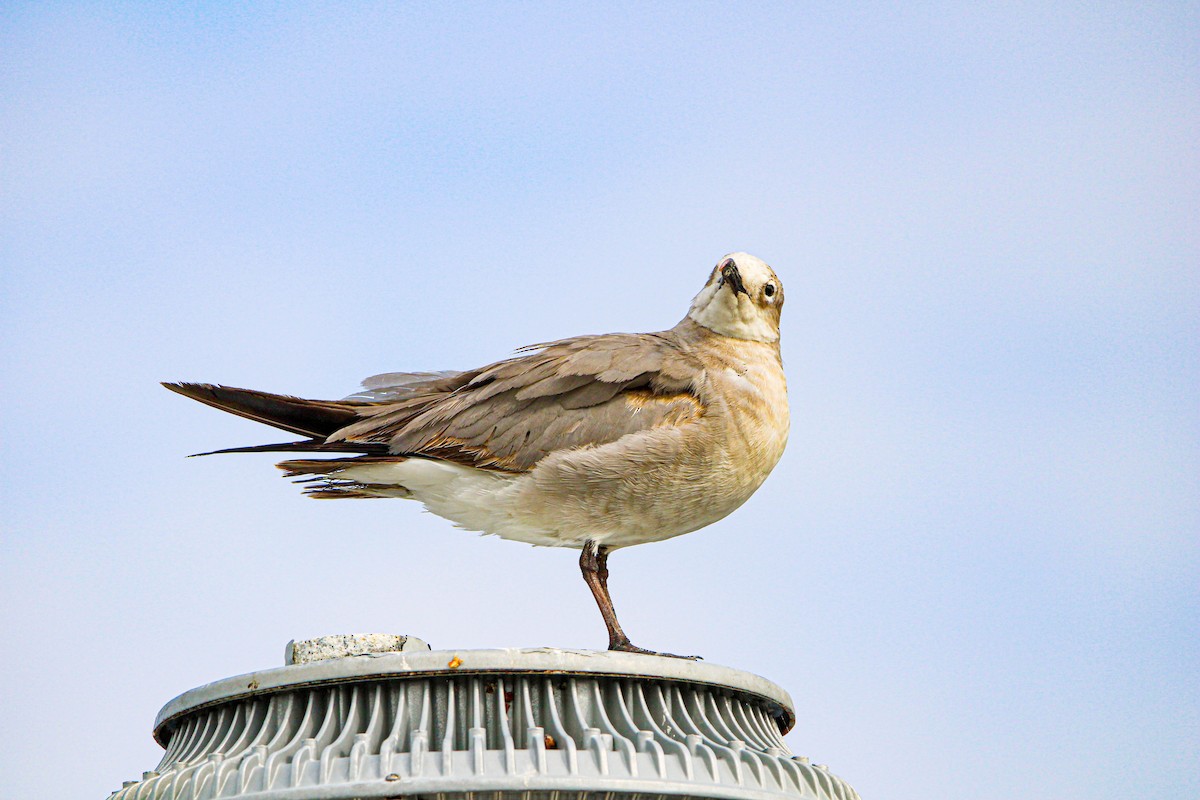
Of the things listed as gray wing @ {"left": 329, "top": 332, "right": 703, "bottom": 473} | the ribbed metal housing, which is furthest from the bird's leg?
the ribbed metal housing

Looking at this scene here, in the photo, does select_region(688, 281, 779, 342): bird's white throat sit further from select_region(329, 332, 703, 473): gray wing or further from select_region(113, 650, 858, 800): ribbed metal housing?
select_region(113, 650, 858, 800): ribbed metal housing

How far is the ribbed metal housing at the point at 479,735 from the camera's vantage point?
4418 millimetres

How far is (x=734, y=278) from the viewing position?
7043 mm

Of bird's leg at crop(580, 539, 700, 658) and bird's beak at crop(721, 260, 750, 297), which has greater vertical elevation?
bird's beak at crop(721, 260, 750, 297)

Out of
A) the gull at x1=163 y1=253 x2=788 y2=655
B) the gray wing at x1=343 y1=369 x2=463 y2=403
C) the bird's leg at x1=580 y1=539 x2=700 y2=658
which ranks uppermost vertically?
the gray wing at x1=343 y1=369 x2=463 y2=403

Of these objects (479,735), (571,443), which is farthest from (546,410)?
(479,735)

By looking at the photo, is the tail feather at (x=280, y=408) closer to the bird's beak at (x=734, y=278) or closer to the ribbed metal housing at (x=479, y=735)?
the ribbed metal housing at (x=479, y=735)

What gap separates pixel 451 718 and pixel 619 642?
6.10ft

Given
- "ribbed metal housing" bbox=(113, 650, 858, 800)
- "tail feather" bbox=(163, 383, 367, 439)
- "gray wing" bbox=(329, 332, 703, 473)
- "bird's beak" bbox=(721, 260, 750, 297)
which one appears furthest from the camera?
"bird's beak" bbox=(721, 260, 750, 297)

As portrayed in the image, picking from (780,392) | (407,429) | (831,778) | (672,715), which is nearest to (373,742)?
(672,715)

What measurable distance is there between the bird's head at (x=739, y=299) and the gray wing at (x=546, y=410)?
401 mm

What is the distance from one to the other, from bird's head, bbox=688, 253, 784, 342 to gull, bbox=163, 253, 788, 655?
0.78 ft

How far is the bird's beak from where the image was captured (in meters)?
7.03

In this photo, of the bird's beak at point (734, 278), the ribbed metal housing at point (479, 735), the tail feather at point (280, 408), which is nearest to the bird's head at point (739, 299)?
the bird's beak at point (734, 278)
